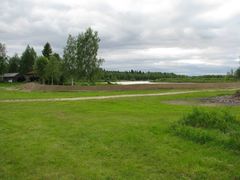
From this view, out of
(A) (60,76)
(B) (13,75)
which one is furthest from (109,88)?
(B) (13,75)

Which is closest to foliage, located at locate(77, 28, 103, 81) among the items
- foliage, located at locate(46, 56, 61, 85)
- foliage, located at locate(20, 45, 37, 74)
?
foliage, located at locate(46, 56, 61, 85)

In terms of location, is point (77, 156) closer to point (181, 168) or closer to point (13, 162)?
point (13, 162)

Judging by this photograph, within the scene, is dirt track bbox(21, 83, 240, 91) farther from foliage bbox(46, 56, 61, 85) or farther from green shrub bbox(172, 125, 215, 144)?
green shrub bbox(172, 125, 215, 144)

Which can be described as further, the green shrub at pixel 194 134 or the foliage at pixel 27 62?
the foliage at pixel 27 62

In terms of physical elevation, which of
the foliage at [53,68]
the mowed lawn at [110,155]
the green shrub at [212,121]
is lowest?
the mowed lawn at [110,155]

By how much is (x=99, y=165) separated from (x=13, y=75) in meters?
86.8

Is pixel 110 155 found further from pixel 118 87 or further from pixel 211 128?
pixel 118 87

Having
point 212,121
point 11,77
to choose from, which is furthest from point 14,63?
point 212,121

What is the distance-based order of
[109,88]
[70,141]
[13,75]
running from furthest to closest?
[13,75], [109,88], [70,141]

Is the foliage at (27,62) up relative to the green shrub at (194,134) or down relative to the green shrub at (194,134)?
up

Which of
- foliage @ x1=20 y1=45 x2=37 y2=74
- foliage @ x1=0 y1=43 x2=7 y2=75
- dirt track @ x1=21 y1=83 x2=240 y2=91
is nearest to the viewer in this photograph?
dirt track @ x1=21 y1=83 x2=240 y2=91

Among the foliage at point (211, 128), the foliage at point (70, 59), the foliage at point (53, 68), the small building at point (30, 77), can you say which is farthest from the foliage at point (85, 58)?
the foliage at point (211, 128)

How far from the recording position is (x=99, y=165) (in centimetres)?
615

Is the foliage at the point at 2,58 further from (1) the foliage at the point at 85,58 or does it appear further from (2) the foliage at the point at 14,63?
(1) the foliage at the point at 85,58
